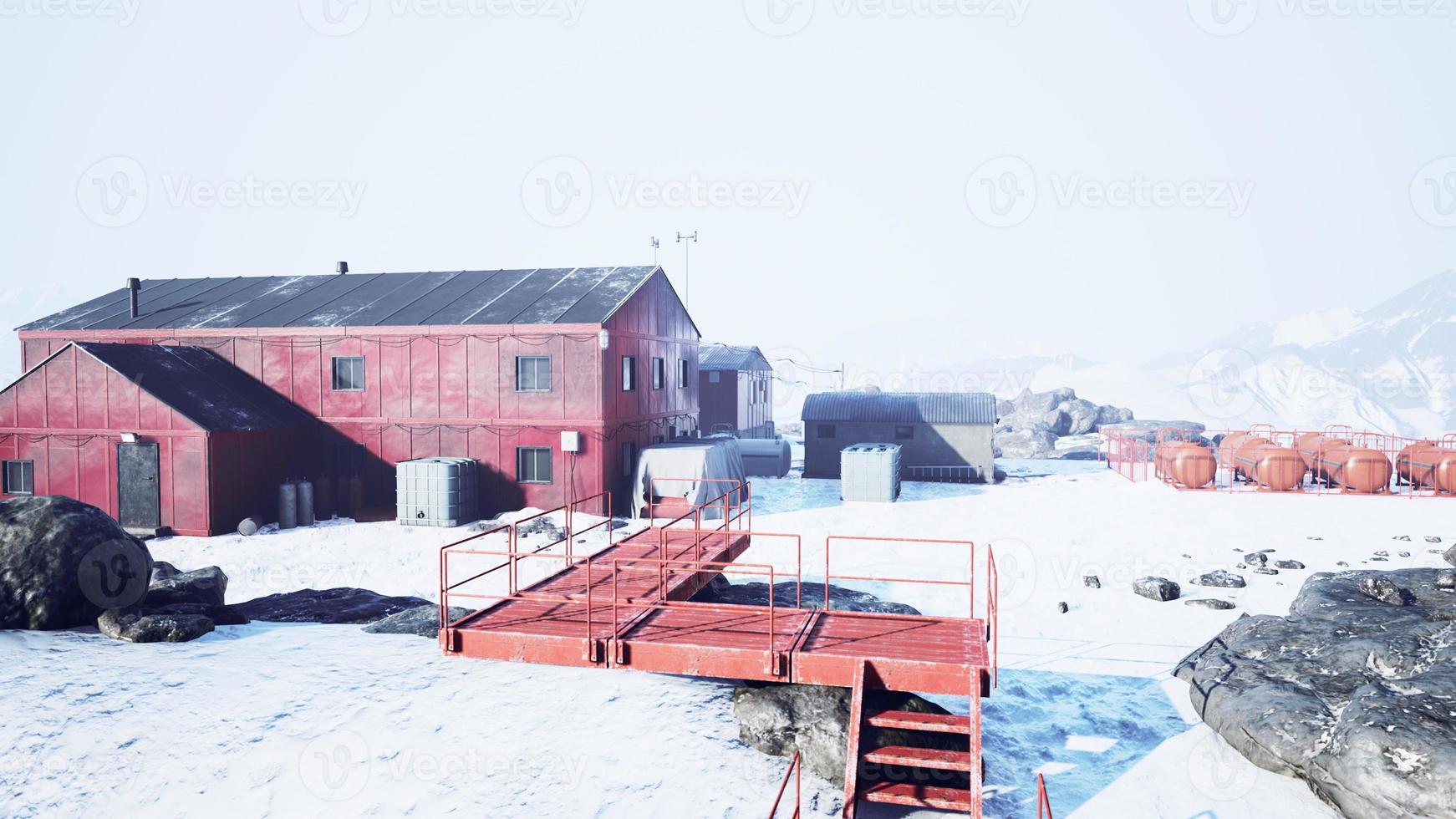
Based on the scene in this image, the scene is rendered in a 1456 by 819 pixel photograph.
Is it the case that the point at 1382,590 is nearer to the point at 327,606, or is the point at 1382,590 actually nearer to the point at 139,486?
the point at 327,606

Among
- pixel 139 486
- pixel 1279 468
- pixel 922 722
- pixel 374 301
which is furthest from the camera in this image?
pixel 1279 468

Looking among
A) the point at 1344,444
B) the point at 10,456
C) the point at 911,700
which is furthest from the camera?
the point at 1344,444

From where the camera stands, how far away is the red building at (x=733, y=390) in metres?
43.8

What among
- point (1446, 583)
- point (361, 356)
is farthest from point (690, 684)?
point (361, 356)

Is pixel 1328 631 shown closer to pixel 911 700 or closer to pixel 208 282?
pixel 911 700

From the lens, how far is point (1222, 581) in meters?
18.3

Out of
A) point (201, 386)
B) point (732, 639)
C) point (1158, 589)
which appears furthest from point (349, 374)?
point (1158, 589)

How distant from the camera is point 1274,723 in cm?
1039

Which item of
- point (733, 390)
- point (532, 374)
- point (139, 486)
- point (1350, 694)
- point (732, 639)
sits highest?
point (532, 374)

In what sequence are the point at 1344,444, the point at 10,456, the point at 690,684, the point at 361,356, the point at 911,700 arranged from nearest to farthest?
the point at 911,700 < the point at 690,684 < the point at 10,456 < the point at 361,356 < the point at 1344,444

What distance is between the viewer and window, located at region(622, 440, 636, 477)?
90.1ft

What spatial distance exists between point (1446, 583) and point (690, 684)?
13.3 metres

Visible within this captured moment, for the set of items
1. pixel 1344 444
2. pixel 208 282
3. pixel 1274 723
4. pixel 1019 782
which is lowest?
pixel 1019 782

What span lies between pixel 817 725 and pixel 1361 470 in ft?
94.9
